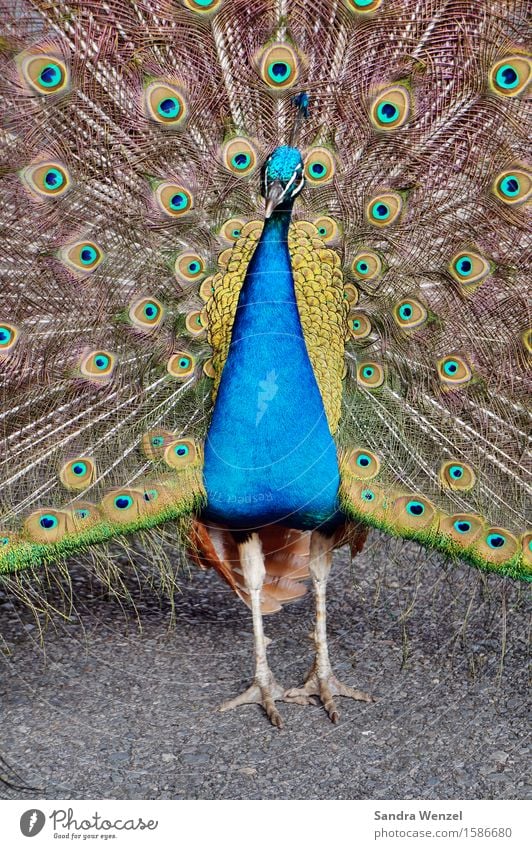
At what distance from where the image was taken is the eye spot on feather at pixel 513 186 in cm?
251

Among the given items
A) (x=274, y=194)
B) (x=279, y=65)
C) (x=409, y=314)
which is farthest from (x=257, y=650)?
(x=279, y=65)

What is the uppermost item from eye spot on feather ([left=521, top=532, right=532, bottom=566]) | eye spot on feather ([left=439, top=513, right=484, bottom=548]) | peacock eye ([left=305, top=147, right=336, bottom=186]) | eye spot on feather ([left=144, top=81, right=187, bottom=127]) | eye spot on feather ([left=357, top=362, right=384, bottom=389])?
eye spot on feather ([left=144, top=81, right=187, bottom=127])

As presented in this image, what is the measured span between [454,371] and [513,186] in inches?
18.9

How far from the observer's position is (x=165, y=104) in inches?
99.0

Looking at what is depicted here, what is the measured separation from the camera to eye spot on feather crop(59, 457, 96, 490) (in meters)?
2.66

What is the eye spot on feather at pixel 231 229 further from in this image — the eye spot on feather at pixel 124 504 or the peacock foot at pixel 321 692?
the peacock foot at pixel 321 692

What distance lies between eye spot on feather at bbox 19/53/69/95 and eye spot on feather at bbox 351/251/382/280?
0.84 m

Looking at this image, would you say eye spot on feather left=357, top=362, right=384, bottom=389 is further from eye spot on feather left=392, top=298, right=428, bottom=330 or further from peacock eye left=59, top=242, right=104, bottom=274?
peacock eye left=59, top=242, right=104, bottom=274

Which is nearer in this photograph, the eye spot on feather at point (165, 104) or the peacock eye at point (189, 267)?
the eye spot on feather at point (165, 104)

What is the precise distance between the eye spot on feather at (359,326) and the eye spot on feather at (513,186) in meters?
0.46

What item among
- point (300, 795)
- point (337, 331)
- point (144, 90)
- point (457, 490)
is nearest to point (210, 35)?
point (144, 90)

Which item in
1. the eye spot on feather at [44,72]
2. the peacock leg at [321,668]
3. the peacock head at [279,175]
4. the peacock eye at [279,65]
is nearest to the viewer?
the peacock head at [279,175]

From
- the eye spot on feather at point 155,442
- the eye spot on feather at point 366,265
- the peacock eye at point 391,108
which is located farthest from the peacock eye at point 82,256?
the peacock eye at point 391,108

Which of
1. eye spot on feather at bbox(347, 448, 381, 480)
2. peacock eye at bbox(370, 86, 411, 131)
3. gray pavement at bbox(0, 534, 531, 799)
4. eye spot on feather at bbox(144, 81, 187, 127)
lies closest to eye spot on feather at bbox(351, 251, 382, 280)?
peacock eye at bbox(370, 86, 411, 131)
